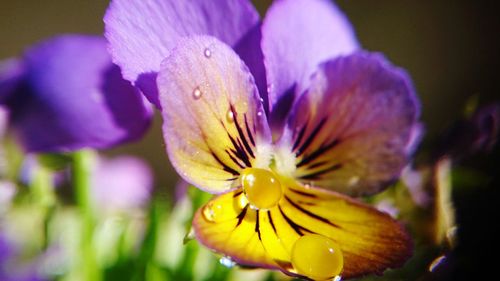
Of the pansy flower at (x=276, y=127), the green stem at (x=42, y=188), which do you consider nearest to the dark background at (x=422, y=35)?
the green stem at (x=42, y=188)

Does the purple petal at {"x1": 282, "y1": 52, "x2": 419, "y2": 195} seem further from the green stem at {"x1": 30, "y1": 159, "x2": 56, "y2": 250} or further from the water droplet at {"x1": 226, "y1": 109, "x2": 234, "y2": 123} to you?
the green stem at {"x1": 30, "y1": 159, "x2": 56, "y2": 250}

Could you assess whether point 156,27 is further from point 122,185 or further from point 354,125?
point 122,185

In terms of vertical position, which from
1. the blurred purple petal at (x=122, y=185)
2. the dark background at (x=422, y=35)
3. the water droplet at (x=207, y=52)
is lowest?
the dark background at (x=422, y=35)

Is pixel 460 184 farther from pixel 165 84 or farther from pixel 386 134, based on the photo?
pixel 165 84

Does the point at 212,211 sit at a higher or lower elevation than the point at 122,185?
higher

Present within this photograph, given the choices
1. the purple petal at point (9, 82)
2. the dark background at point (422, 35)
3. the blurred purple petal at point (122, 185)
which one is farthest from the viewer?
the dark background at point (422, 35)

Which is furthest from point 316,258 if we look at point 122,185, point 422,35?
A: point 422,35

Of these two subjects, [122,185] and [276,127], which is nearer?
[276,127]

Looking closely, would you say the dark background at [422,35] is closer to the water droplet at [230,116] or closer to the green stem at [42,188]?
the green stem at [42,188]
